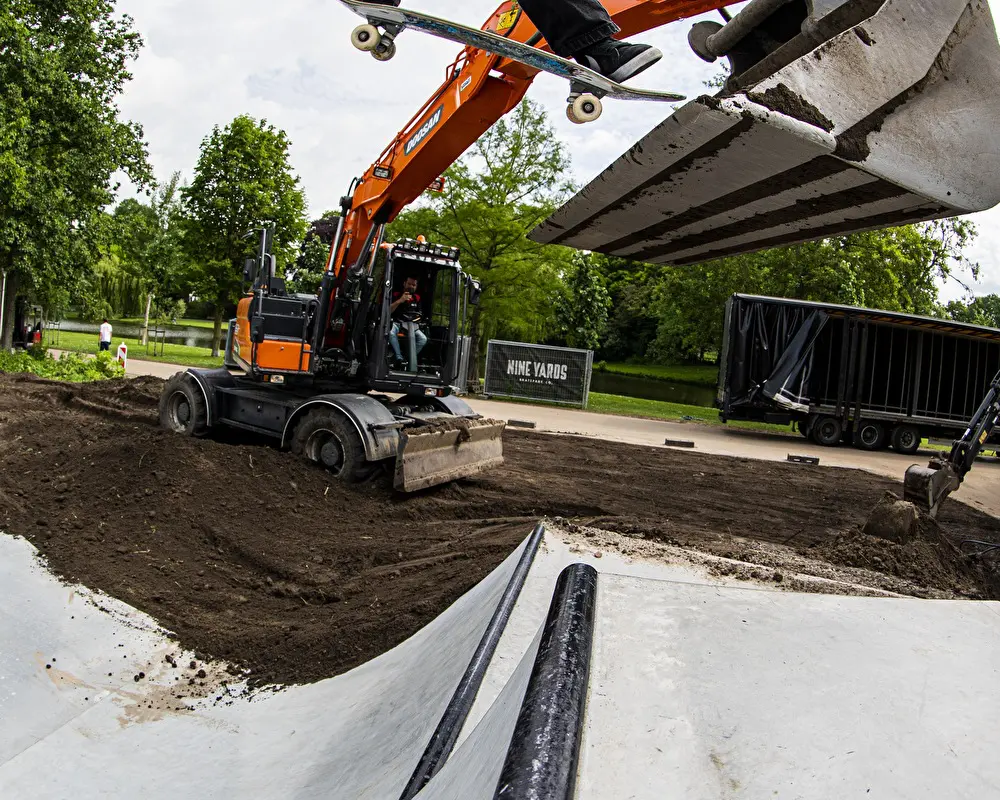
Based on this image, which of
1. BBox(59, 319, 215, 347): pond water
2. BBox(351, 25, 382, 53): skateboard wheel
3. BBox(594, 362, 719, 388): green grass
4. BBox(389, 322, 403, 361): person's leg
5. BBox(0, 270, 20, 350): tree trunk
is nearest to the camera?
BBox(351, 25, 382, 53): skateboard wheel

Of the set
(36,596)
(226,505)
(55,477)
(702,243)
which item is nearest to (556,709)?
(702,243)

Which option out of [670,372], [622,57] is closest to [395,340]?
[622,57]

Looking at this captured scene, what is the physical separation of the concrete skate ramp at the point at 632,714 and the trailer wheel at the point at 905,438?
18.3 m

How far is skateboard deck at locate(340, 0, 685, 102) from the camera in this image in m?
4.28

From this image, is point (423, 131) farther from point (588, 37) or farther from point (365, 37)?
point (588, 37)

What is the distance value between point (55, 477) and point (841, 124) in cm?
784

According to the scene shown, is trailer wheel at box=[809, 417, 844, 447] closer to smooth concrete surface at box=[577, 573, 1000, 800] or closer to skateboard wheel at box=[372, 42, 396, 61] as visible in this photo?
skateboard wheel at box=[372, 42, 396, 61]

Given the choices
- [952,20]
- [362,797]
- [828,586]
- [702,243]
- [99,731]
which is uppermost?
[952,20]

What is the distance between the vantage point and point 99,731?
3.88 metres

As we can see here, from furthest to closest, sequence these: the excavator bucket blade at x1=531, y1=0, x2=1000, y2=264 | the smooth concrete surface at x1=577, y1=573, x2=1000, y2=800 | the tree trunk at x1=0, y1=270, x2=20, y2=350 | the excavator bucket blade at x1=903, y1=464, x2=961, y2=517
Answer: the tree trunk at x1=0, y1=270, x2=20, y2=350 → the excavator bucket blade at x1=903, y1=464, x2=961, y2=517 → the excavator bucket blade at x1=531, y1=0, x2=1000, y2=264 → the smooth concrete surface at x1=577, y1=573, x2=1000, y2=800

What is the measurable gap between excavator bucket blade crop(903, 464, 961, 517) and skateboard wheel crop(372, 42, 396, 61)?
6.67 m

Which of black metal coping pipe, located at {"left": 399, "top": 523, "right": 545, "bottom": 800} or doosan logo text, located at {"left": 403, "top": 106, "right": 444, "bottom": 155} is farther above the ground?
doosan logo text, located at {"left": 403, "top": 106, "right": 444, "bottom": 155}

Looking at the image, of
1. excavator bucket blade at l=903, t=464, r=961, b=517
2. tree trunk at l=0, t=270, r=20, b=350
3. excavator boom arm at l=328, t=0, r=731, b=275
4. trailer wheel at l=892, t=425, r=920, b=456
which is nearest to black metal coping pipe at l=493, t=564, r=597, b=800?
A: excavator boom arm at l=328, t=0, r=731, b=275

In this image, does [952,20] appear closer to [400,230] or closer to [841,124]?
[841,124]
